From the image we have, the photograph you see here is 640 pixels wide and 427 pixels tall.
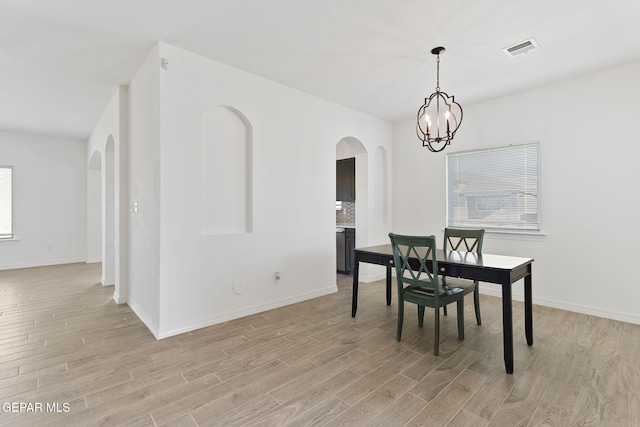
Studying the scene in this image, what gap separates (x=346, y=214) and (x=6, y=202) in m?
6.91

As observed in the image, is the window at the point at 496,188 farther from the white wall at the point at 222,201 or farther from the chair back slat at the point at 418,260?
the chair back slat at the point at 418,260

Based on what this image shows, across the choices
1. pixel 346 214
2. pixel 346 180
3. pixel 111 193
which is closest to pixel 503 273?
pixel 346 180

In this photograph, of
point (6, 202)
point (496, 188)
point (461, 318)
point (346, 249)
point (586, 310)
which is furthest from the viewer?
point (6, 202)

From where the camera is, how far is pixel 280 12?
8.01ft

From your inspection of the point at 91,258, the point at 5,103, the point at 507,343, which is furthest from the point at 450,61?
the point at 91,258

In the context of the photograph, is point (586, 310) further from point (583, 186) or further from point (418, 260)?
point (418, 260)

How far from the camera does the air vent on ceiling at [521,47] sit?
9.36 ft

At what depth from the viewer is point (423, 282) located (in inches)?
106

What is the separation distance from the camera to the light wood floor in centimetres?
183

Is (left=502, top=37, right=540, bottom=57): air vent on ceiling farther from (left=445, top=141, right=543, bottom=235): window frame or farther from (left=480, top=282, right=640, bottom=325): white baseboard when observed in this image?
(left=480, top=282, right=640, bottom=325): white baseboard

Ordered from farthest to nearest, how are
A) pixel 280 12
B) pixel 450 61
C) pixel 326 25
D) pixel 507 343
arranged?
pixel 450 61 → pixel 326 25 → pixel 280 12 → pixel 507 343

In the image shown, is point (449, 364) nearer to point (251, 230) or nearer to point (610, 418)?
point (610, 418)

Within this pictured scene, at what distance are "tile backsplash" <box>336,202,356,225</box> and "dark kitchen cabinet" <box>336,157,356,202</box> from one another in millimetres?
436

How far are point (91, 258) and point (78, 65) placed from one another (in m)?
5.27
